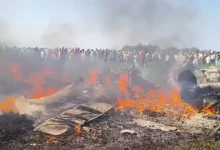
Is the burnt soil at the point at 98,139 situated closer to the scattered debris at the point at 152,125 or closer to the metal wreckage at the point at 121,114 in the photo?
the metal wreckage at the point at 121,114

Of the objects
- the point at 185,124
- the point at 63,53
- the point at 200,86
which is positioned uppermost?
the point at 63,53

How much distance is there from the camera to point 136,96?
66.5 feet

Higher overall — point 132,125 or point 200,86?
point 200,86

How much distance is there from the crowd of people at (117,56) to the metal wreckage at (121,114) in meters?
7.85

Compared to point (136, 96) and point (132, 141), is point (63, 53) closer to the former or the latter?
point (136, 96)

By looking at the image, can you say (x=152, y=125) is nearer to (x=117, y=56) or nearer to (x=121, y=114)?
(x=121, y=114)

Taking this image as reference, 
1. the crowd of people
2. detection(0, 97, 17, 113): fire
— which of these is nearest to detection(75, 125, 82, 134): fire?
detection(0, 97, 17, 113): fire

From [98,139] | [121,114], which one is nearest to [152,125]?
[121,114]

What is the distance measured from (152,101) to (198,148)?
9058 millimetres

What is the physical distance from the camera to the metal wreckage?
12211 mm

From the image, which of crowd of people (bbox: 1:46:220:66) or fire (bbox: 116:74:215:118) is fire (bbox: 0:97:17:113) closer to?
fire (bbox: 116:74:215:118)

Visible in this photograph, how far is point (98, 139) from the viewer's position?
12406mm

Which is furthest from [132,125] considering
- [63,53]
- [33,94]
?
[63,53]

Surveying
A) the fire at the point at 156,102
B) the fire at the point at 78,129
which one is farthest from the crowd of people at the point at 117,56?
the fire at the point at 78,129
